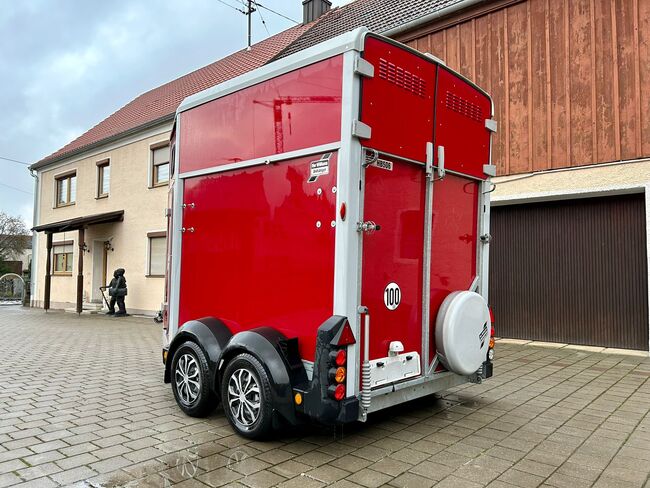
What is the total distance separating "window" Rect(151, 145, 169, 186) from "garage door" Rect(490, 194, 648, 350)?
10088 mm

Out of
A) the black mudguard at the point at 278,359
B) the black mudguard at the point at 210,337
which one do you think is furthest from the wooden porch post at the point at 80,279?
the black mudguard at the point at 278,359

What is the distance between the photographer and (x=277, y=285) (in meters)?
4.01

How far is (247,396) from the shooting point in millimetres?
3889

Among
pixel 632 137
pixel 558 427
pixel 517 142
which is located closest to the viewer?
pixel 558 427

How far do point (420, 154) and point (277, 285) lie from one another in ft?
5.19

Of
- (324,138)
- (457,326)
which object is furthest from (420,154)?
(457,326)

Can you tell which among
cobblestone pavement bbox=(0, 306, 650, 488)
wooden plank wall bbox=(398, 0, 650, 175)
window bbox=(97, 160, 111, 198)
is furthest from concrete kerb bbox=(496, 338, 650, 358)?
window bbox=(97, 160, 111, 198)

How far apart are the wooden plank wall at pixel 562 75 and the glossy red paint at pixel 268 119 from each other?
20.8 feet

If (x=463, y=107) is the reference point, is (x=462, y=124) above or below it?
below

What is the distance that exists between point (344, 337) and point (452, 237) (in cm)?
169

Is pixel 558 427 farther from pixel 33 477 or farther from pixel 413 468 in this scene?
pixel 33 477

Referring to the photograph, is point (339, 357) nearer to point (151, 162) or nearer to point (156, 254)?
point (156, 254)

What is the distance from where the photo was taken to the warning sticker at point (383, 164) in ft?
12.3

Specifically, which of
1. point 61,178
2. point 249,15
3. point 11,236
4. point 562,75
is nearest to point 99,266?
point 61,178
